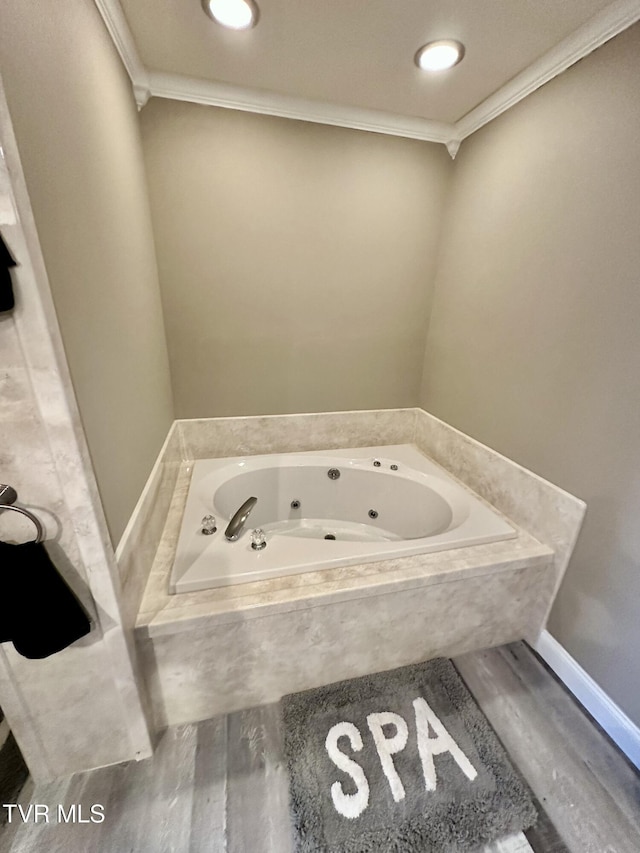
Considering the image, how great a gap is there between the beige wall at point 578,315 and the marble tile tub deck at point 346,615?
0.13m

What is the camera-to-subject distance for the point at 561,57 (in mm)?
1212

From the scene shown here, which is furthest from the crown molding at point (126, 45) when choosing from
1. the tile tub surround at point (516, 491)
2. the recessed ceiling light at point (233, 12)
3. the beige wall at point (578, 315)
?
the tile tub surround at point (516, 491)

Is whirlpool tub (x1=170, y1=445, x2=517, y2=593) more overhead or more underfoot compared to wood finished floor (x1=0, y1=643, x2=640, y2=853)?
more overhead

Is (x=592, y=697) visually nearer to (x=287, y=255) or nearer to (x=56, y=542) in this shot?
Answer: (x=56, y=542)

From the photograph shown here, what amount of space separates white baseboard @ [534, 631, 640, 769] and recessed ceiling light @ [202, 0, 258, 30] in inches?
100.0

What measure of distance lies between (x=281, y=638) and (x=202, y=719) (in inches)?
16.9

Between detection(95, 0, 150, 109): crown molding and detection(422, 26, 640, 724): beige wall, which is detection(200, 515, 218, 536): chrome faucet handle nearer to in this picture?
detection(422, 26, 640, 724): beige wall

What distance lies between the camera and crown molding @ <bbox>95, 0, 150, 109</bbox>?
1060mm

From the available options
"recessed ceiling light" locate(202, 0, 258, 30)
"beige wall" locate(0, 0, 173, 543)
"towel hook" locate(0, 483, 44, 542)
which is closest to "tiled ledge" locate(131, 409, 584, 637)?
"beige wall" locate(0, 0, 173, 543)

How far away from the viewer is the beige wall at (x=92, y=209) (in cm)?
67

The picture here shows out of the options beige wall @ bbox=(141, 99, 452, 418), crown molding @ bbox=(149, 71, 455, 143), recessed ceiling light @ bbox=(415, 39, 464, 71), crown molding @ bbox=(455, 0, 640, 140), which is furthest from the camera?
beige wall @ bbox=(141, 99, 452, 418)

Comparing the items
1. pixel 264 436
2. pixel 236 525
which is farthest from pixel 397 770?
pixel 264 436

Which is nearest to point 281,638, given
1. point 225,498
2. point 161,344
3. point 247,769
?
point 247,769

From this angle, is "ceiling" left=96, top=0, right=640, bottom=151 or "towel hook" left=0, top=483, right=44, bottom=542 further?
"ceiling" left=96, top=0, right=640, bottom=151
